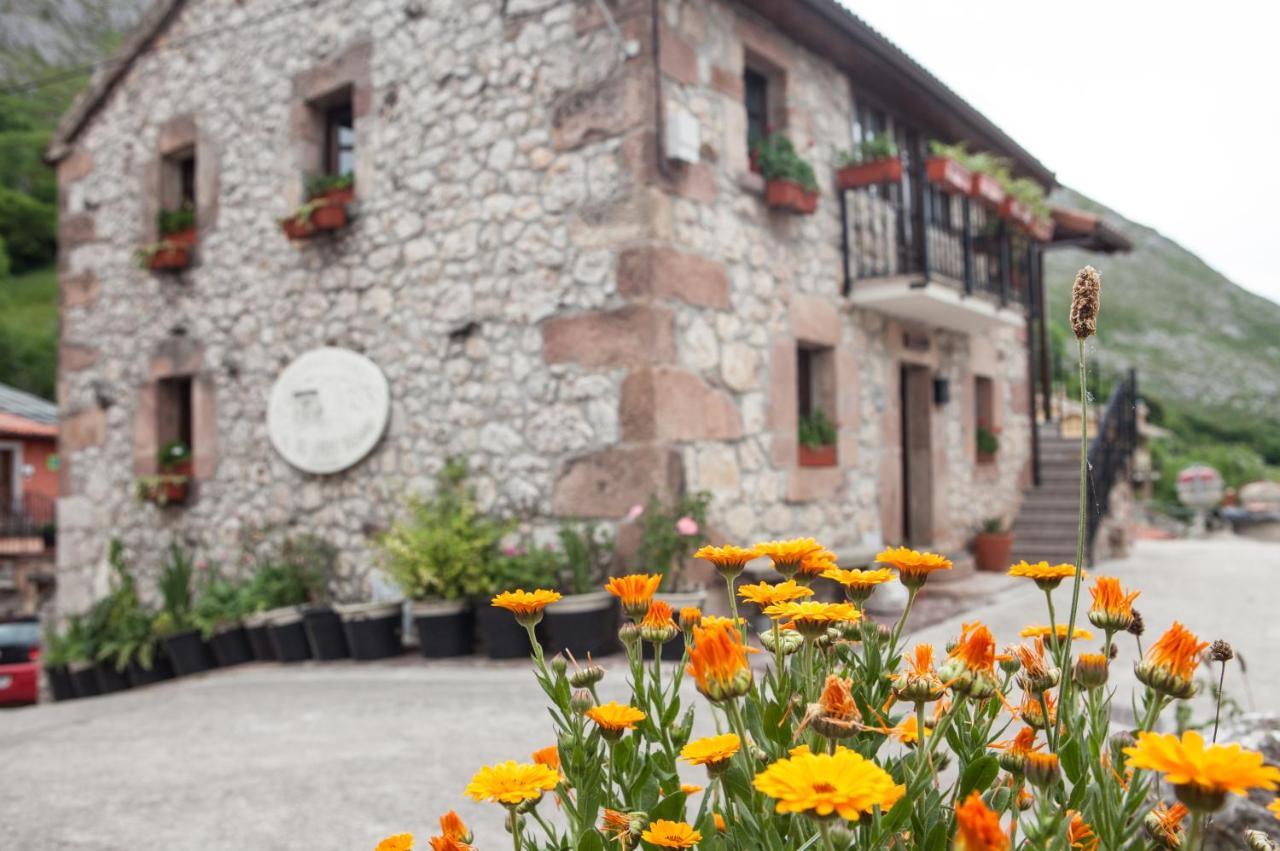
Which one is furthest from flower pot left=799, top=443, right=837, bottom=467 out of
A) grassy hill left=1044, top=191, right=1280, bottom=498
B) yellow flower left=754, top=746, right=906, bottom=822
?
grassy hill left=1044, top=191, right=1280, bottom=498

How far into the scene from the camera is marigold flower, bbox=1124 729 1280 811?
2.65 ft

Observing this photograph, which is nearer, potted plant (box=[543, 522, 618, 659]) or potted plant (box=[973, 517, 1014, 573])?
potted plant (box=[543, 522, 618, 659])

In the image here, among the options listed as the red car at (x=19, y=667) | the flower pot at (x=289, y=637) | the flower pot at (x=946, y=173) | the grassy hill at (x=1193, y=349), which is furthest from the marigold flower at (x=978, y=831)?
the grassy hill at (x=1193, y=349)

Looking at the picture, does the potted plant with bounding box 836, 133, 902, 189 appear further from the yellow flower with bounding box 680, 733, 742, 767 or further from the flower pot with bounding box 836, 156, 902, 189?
the yellow flower with bounding box 680, 733, 742, 767

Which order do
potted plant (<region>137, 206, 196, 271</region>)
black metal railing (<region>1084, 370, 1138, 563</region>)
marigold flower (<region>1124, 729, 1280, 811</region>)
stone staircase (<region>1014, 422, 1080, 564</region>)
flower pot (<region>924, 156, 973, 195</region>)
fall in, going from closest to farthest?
1. marigold flower (<region>1124, 729, 1280, 811</region>)
2. flower pot (<region>924, 156, 973, 195</region>)
3. potted plant (<region>137, 206, 196, 271</region>)
4. black metal railing (<region>1084, 370, 1138, 563</region>)
5. stone staircase (<region>1014, 422, 1080, 564</region>)

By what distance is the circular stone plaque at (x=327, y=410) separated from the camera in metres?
6.88

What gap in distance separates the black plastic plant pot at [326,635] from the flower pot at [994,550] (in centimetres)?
596

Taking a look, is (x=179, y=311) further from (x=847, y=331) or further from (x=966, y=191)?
(x=966, y=191)

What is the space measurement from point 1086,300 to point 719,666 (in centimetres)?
57

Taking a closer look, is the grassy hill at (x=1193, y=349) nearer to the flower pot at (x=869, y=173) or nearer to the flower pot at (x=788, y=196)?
the flower pot at (x=869, y=173)

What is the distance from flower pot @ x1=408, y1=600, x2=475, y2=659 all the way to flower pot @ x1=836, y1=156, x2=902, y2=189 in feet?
13.8

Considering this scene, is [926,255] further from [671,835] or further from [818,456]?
[671,835]

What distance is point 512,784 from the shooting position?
3.96ft

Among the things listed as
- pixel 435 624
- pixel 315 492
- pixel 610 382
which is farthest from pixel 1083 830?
pixel 315 492
